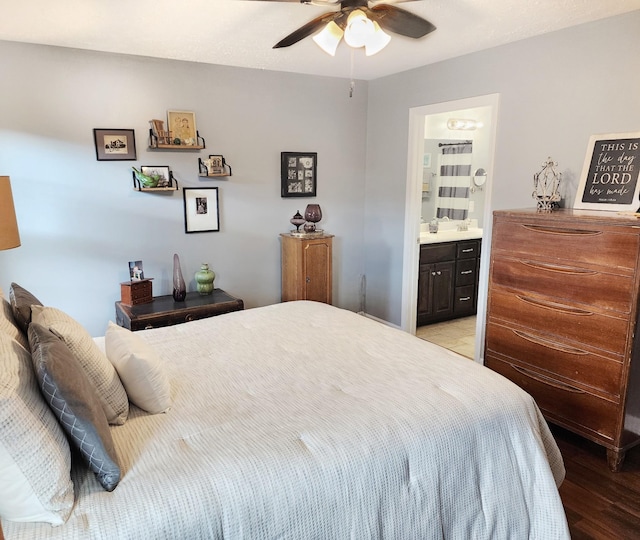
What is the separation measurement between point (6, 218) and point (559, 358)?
2907 millimetres

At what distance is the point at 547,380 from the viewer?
2699 millimetres

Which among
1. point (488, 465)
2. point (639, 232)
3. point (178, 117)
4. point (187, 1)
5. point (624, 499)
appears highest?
point (187, 1)

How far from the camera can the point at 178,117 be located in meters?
3.66

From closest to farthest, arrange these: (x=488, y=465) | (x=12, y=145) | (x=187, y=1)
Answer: (x=488, y=465) < (x=187, y=1) < (x=12, y=145)

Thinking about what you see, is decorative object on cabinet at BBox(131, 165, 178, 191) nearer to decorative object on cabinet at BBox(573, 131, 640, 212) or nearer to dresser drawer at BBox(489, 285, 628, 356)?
dresser drawer at BBox(489, 285, 628, 356)

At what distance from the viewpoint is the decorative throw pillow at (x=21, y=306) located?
1815 millimetres

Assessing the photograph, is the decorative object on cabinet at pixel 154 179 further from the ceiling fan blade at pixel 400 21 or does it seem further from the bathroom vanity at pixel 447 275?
the bathroom vanity at pixel 447 275

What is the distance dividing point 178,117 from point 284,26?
1263 mm

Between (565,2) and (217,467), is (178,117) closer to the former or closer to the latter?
(565,2)

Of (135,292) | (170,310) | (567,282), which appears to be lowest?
(170,310)

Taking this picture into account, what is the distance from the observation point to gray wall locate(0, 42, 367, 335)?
325 centimetres

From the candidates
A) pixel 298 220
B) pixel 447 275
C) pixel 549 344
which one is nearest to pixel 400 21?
pixel 549 344

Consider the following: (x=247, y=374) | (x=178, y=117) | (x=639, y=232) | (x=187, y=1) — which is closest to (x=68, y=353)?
(x=247, y=374)

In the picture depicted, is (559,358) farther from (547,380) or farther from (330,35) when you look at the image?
(330,35)
